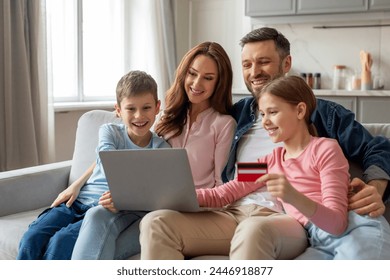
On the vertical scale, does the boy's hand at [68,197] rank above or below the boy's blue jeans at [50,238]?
above

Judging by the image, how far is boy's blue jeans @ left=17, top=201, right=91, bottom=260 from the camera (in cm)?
169

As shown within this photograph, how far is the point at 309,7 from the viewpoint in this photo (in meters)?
A: 4.56

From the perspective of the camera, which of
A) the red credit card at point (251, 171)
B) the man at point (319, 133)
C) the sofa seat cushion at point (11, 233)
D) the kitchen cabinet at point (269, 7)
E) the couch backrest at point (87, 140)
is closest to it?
the red credit card at point (251, 171)

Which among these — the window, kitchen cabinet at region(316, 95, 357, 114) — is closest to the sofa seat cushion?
the window

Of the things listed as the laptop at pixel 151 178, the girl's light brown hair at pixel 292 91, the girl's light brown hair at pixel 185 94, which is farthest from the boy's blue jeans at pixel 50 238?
the girl's light brown hair at pixel 292 91

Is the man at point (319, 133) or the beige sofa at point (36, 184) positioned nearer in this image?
the man at point (319, 133)

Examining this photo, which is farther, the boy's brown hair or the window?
the window

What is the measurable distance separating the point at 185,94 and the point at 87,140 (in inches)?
20.4

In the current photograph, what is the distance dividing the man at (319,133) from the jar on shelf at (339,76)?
9.32ft

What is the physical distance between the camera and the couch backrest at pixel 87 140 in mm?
2252

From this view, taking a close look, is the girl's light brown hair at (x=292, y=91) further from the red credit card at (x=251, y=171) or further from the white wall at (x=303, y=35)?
the white wall at (x=303, y=35)

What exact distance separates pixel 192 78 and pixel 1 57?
1751 mm

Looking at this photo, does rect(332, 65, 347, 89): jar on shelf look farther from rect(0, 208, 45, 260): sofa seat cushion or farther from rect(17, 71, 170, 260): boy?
rect(0, 208, 45, 260): sofa seat cushion

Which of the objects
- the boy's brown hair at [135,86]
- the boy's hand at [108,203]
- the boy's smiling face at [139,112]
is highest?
the boy's brown hair at [135,86]
